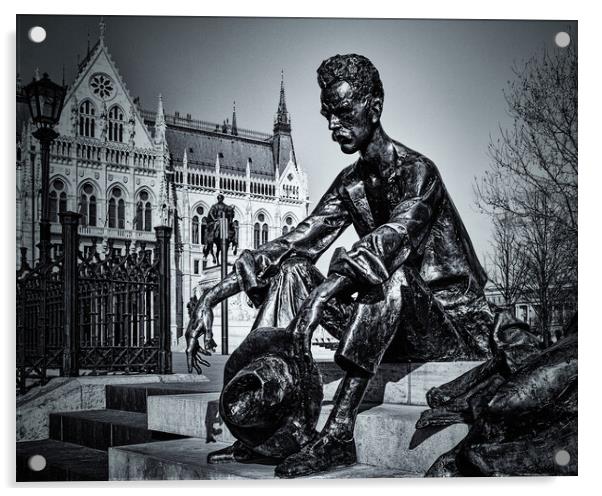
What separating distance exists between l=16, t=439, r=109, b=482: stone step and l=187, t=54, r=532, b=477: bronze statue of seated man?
125cm

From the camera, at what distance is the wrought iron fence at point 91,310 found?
676cm

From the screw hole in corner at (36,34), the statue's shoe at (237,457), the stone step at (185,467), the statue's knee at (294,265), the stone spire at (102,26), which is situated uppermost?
the stone spire at (102,26)

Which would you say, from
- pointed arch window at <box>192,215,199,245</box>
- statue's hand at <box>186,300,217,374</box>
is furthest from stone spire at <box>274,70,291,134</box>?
pointed arch window at <box>192,215,199,245</box>

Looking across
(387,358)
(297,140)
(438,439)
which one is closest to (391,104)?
(297,140)

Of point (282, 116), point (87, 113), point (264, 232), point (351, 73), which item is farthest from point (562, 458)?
point (264, 232)

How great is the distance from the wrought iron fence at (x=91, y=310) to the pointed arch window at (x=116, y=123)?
6.73 metres

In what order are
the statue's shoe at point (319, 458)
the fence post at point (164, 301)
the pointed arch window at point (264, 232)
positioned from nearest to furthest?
the statue's shoe at point (319, 458) → the fence post at point (164, 301) → the pointed arch window at point (264, 232)

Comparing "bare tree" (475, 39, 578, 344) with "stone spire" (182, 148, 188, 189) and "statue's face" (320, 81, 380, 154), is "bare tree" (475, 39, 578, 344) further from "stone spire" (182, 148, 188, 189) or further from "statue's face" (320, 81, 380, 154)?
"stone spire" (182, 148, 188, 189)

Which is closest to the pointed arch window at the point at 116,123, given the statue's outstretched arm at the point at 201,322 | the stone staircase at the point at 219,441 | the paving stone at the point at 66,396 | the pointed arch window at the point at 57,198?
the pointed arch window at the point at 57,198

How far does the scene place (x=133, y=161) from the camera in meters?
18.9

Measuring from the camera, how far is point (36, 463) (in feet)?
12.1

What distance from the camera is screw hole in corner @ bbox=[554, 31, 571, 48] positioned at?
3975mm

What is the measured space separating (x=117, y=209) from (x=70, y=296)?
1173 cm

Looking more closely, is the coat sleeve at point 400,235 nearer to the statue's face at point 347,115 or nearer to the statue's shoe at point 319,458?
the statue's face at point 347,115
